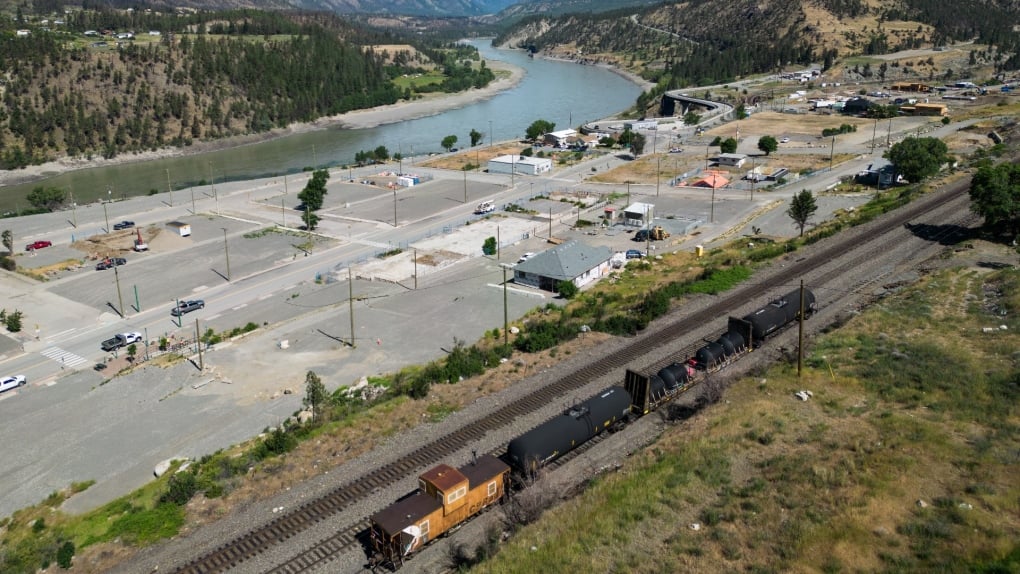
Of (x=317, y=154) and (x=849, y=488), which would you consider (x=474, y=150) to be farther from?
(x=849, y=488)

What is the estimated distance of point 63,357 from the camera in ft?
124

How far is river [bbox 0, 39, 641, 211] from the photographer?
87.1 m

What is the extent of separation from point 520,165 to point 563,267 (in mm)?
39034

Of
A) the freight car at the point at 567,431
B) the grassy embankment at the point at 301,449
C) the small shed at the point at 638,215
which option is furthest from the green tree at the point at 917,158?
the freight car at the point at 567,431

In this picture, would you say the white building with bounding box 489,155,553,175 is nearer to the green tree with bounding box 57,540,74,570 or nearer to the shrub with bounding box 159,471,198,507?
the shrub with bounding box 159,471,198,507

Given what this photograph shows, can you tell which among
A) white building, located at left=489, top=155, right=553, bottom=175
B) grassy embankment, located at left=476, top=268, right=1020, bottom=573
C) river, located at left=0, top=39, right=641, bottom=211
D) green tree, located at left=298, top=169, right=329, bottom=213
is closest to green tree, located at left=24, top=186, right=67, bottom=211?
river, located at left=0, top=39, right=641, bottom=211

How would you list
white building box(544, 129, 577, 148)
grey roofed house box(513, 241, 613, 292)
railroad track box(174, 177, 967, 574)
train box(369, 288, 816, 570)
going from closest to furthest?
train box(369, 288, 816, 570) → railroad track box(174, 177, 967, 574) → grey roofed house box(513, 241, 613, 292) → white building box(544, 129, 577, 148)

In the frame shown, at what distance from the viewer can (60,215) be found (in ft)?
220

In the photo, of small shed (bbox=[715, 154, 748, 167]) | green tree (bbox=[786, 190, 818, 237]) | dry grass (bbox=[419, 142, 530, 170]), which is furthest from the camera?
dry grass (bbox=[419, 142, 530, 170])

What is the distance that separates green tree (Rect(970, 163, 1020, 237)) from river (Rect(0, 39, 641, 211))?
6972cm

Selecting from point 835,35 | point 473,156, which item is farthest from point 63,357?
point 835,35

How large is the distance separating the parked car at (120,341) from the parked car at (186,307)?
3.17m

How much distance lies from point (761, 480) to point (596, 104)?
139 m

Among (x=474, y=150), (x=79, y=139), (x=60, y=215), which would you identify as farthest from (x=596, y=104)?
(x=60, y=215)
